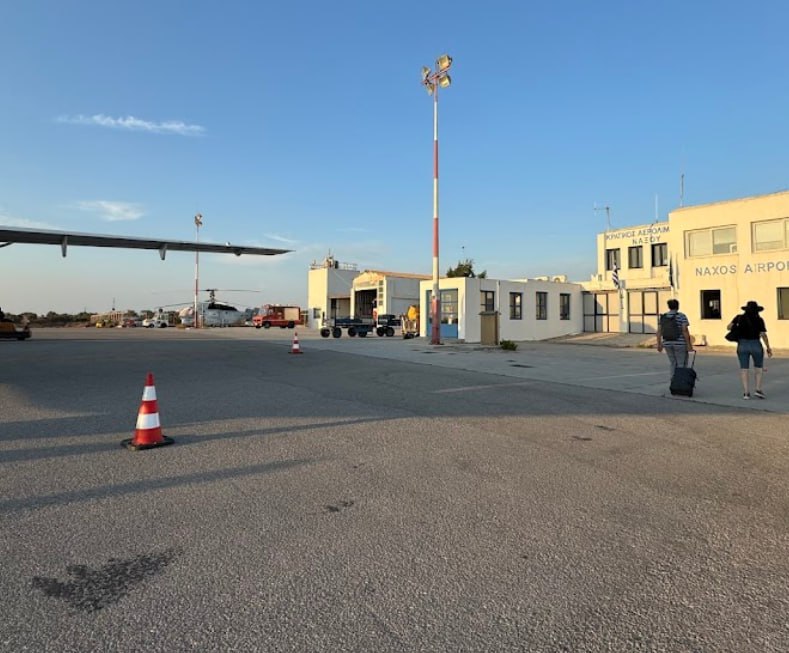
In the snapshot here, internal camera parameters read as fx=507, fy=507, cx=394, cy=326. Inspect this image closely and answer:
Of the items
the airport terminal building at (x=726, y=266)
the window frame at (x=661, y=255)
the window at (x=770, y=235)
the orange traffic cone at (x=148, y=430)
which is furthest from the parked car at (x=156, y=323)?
the orange traffic cone at (x=148, y=430)

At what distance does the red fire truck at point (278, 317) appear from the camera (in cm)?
5444

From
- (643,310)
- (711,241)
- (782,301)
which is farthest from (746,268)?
(643,310)

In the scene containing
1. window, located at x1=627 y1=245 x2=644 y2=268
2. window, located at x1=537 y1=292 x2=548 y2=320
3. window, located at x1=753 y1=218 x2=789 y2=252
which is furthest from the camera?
window, located at x1=627 y1=245 x2=644 y2=268

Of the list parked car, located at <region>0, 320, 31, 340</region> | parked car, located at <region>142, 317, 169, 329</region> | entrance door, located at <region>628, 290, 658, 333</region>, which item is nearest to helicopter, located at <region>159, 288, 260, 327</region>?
parked car, located at <region>142, 317, 169, 329</region>

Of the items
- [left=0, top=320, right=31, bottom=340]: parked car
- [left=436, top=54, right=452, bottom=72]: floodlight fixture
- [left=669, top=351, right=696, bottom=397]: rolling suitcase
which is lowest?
[left=669, top=351, right=696, bottom=397]: rolling suitcase

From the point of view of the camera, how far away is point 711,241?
957 inches

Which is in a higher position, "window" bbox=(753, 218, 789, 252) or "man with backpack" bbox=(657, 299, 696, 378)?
"window" bbox=(753, 218, 789, 252)

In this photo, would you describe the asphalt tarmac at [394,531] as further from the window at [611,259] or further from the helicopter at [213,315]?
the helicopter at [213,315]

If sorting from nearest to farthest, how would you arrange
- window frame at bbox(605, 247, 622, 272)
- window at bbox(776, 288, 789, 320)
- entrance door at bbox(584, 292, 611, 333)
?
1. window at bbox(776, 288, 789, 320)
2. entrance door at bbox(584, 292, 611, 333)
3. window frame at bbox(605, 247, 622, 272)

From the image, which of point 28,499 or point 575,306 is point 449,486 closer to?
point 28,499

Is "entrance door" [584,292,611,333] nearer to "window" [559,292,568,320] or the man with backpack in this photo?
"window" [559,292,568,320]

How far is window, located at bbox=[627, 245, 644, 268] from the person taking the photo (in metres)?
34.3

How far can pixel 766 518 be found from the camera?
3.77 m

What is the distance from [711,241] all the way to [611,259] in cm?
1196
